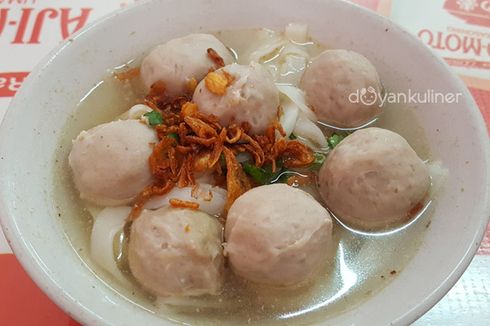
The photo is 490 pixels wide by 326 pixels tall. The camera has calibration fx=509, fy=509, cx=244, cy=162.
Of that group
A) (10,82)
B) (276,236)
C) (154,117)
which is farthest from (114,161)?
(10,82)

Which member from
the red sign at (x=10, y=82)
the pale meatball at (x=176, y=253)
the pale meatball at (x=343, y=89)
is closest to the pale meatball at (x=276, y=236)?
Answer: the pale meatball at (x=176, y=253)

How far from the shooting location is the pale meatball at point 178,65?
1.58 meters

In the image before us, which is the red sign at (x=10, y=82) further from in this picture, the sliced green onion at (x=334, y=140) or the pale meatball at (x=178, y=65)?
the sliced green onion at (x=334, y=140)

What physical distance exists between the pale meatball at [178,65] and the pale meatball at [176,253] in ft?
1.55

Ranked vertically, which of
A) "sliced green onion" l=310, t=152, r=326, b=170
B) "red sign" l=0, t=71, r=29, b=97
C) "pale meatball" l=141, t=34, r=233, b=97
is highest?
"pale meatball" l=141, t=34, r=233, b=97

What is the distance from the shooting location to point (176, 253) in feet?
3.92

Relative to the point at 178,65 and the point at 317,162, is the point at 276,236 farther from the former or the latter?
the point at 178,65

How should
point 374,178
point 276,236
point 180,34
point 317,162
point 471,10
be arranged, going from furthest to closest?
point 471,10, point 180,34, point 317,162, point 374,178, point 276,236

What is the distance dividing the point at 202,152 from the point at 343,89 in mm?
482

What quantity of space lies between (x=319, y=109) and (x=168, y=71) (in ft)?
1.61

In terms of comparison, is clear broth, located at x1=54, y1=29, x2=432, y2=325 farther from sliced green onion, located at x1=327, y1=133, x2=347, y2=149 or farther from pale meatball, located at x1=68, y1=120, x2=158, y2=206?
sliced green onion, located at x1=327, y1=133, x2=347, y2=149

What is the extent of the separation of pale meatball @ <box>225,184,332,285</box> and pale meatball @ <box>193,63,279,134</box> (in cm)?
25

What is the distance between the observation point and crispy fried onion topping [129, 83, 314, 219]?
54.7 inches

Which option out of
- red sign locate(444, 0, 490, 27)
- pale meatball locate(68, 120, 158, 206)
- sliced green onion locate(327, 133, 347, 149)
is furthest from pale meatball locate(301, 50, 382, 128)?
red sign locate(444, 0, 490, 27)
